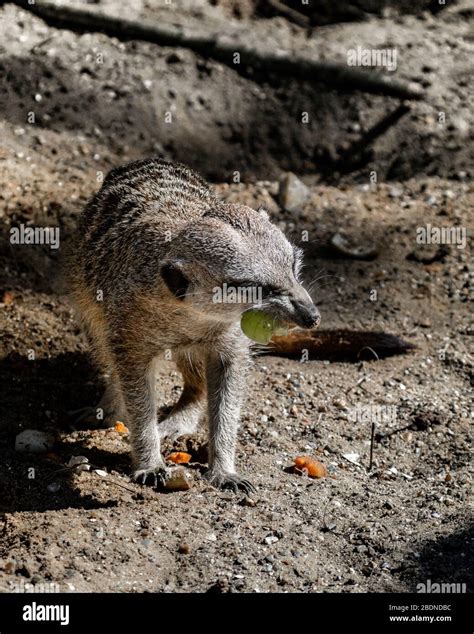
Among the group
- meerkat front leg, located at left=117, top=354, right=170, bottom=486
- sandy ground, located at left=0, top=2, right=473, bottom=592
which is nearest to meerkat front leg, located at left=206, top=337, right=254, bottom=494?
sandy ground, located at left=0, top=2, right=473, bottom=592

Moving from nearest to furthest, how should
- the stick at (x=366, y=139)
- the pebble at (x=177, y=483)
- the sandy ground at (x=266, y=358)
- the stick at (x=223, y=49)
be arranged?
the sandy ground at (x=266, y=358) < the pebble at (x=177, y=483) < the stick at (x=366, y=139) < the stick at (x=223, y=49)

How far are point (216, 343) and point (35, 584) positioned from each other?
1.59 metres

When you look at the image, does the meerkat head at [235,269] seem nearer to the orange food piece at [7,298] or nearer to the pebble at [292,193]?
the orange food piece at [7,298]

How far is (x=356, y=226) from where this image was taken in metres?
7.51

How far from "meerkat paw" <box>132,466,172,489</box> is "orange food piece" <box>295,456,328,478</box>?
2.28 ft

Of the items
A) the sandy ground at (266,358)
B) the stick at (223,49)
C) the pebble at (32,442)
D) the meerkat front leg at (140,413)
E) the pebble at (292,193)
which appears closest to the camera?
the sandy ground at (266,358)

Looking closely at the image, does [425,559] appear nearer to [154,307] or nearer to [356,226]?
[154,307]

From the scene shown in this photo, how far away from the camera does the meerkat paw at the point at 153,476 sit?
490cm

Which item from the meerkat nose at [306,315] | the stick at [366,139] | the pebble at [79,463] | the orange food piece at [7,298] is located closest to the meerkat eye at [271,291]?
the meerkat nose at [306,315]

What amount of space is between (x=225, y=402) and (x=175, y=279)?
859mm

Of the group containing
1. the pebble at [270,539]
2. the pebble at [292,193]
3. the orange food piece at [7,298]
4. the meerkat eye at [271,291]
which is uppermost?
the pebble at [292,193]

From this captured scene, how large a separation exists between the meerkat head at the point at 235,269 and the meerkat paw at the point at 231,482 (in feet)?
2.85

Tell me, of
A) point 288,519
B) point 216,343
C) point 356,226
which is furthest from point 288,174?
point 288,519

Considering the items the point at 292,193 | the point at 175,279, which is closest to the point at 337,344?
the point at 175,279
